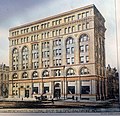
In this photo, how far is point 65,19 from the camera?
2232mm

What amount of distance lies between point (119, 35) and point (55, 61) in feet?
1.96

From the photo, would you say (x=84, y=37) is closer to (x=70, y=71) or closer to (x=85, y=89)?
(x=70, y=71)

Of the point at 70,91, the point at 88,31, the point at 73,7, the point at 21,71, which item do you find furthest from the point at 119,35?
the point at 21,71

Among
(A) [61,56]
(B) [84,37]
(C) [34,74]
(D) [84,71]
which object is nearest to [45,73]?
(C) [34,74]

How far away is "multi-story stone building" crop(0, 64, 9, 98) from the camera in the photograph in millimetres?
2346

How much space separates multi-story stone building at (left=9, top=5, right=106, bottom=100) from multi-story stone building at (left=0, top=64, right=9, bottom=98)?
40mm

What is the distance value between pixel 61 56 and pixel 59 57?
0.02 m

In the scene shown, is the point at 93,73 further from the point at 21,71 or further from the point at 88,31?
the point at 21,71

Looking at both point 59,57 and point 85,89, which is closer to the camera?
point 85,89

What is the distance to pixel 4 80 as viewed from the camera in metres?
2.35

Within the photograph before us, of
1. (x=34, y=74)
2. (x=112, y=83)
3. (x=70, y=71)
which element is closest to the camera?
(x=112, y=83)

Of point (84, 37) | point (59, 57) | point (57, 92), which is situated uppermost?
point (84, 37)

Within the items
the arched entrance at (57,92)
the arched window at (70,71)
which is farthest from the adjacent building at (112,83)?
the arched entrance at (57,92)

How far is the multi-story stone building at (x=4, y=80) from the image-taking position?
2.35m
